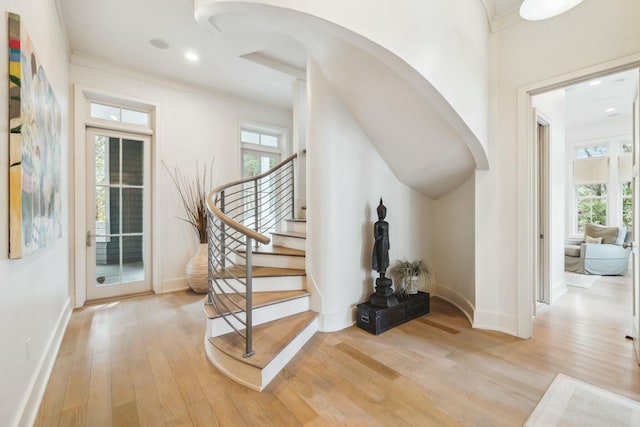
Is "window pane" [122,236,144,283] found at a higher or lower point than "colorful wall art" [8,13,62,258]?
→ lower

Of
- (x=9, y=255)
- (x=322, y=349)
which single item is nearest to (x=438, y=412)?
(x=322, y=349)

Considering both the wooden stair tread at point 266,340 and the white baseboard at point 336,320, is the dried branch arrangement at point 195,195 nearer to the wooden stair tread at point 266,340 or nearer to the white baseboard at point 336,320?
the wooden stair tread at point 266,340

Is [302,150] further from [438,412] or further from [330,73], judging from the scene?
[438,412]

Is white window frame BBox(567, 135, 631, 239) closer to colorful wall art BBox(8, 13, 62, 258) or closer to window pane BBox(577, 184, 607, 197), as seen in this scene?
window pane BBox(577, 184, 607, 197)

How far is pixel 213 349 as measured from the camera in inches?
82.7

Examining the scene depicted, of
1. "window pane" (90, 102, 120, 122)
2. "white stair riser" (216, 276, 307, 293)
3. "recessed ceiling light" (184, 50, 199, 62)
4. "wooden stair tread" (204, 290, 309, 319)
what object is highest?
"recessed ceiling light" (184, 50, 199, 62)

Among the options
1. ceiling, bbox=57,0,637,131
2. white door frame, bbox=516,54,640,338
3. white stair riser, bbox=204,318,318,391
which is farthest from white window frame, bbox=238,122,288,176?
white door frame, bbox=516,54,640,338

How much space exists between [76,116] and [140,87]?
835mm

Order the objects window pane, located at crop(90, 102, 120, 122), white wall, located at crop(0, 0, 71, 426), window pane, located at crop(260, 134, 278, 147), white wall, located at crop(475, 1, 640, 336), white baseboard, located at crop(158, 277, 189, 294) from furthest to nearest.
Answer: window pane, located at crop(260, 134, 278, 147) → white baseboard, located at crop(158, 277, 189, 294) → window pane, located at crop(90, 102, 120, 122) → white wall, located at crop(475, 1, 640, 336) → white wall, located at crop(0, 0, 71, 426)

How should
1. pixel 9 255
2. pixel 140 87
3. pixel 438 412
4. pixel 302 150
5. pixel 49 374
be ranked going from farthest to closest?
1. pixel 302 150
2. pixel 140 87
3. pixel 49 374
4. pixel 438 412
5. pixel 9 255

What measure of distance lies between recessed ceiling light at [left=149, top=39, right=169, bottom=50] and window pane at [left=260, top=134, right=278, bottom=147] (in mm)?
1989

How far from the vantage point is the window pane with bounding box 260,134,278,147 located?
16.3 ft

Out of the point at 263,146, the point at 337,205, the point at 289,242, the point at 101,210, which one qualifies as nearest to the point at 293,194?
the point at 289,242

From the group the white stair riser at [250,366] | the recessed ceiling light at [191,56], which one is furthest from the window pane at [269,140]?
the white stair riser at [250,366]
